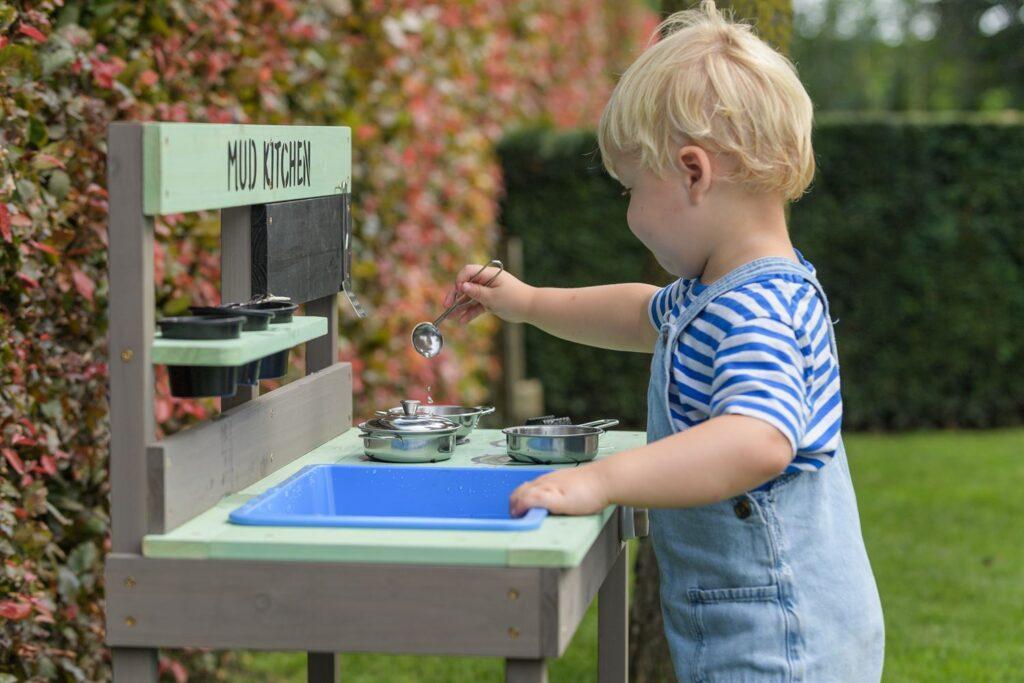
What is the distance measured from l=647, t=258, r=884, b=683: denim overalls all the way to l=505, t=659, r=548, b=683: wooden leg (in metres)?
0.40

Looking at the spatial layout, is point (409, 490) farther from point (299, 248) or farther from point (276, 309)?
point (299, 248)

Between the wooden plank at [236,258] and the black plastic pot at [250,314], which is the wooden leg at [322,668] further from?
the black plastic pot at [250,314]

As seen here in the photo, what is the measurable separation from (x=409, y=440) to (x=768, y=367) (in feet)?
2.40

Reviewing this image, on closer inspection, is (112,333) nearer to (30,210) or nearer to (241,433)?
(241,433)

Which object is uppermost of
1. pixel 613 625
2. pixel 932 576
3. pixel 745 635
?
pixel 745 635

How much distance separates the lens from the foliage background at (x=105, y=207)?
2.70 meters

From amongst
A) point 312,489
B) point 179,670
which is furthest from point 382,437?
point 179,670

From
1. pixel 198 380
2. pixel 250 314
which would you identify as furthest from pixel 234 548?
pixel 250 314

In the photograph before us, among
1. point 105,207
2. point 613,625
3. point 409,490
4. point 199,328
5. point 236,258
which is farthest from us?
point 105,207

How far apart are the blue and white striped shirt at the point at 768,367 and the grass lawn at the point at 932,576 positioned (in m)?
2.25

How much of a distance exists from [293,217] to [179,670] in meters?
1.41

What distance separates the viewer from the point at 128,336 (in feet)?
6.18

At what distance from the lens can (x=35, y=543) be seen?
108 inches

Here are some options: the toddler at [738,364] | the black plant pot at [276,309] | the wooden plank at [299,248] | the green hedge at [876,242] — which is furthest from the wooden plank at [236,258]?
the green hedge at [876,242]
